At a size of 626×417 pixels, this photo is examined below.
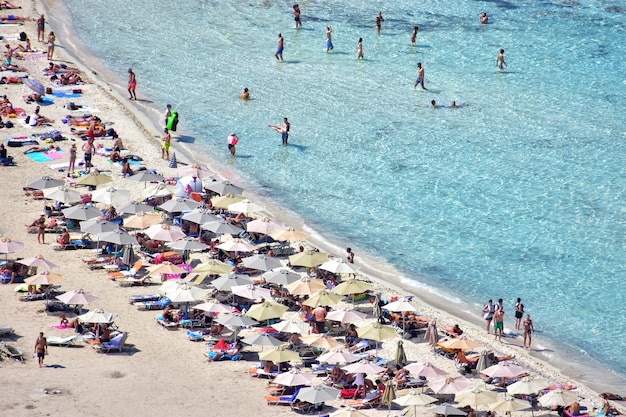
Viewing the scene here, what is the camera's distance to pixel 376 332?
1182 inches

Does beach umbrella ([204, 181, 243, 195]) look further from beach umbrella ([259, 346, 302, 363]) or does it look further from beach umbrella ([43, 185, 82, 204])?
beach umbrella ([259, 346, 302, 363])

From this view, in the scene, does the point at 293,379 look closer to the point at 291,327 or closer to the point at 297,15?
the point at 291,327

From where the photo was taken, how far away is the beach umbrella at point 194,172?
4019 centimetres

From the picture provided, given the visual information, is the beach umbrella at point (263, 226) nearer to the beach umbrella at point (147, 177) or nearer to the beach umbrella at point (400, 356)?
the beach umbrella at point (147, 177)

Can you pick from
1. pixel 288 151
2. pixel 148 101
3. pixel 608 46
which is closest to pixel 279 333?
pixel 288 151

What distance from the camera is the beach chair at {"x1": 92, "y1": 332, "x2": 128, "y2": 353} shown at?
29453 mm

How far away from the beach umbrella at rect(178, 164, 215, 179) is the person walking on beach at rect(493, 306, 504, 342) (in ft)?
41.8

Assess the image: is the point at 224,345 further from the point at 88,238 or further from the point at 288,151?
the point at 288,151

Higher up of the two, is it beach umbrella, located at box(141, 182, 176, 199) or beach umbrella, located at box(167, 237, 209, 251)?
beach umbrella, located at box(141, 182, 176, 199)

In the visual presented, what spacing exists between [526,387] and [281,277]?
28.3 feet

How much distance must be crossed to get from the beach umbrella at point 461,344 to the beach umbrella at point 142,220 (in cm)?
1087

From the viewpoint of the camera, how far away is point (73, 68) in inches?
2112

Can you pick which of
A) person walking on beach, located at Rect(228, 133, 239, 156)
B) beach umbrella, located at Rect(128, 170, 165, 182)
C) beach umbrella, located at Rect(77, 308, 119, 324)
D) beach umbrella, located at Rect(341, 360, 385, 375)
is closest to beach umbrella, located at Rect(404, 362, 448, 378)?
beach umbrella, located at Rect(341, 360, 385, 375)

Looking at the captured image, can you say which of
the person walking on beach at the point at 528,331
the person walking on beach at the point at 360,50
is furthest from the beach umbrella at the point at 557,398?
the person walking on beach at the point at 360,50
